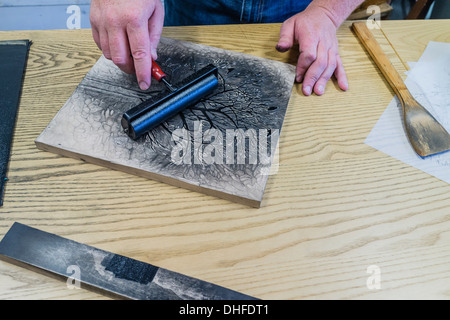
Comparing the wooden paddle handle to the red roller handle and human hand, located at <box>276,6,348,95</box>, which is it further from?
the red roller handle

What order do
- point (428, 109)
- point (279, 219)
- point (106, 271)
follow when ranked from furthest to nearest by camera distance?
point (428, 109), point (279, 219), point (106, 271)

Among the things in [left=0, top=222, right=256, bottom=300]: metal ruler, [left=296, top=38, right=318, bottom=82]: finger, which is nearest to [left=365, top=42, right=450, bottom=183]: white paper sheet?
[left=296, top=38, right=318, bottom=82]: finger

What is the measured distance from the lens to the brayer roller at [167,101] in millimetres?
873

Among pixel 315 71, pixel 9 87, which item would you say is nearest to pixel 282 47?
pixel 315 71

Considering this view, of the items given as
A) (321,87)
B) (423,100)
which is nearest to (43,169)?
(321,87)

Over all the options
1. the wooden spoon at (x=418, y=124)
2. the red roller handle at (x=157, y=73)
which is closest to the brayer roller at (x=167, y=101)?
the red roller handle at (x=157, y=73)

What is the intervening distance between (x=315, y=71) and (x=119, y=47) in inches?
23.6

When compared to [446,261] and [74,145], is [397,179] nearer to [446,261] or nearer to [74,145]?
[446,261]

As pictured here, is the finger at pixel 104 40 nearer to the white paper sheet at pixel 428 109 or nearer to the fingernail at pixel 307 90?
the fingernail at pixel 307 90

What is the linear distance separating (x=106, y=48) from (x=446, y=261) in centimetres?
101

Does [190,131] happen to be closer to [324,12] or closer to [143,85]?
[143,85]

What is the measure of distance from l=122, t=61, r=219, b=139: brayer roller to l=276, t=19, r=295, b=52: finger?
284mm

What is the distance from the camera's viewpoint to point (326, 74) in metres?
1.12

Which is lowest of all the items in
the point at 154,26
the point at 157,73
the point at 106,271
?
the point at 106,271
